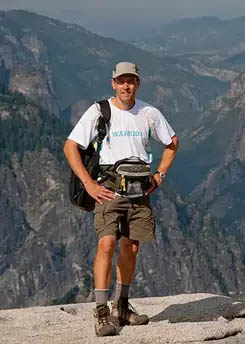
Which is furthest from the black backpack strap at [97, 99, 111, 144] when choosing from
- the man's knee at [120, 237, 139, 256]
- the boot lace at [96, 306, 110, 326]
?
the boot lace at [96, 306, 110, 326]

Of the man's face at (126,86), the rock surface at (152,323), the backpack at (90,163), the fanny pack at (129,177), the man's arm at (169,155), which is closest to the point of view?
the rock surface at (152,323)

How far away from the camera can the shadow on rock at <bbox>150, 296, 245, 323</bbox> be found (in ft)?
59.1

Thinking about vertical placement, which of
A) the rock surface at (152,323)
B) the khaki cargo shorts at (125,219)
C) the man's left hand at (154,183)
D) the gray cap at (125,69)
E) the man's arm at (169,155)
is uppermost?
the gray cap at (125,69)

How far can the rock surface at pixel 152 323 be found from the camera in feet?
49.3

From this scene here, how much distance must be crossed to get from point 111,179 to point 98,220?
33.7 inches

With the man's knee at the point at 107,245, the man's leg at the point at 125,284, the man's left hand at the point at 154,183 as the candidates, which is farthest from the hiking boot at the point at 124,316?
the man's left hand at the point at 154,183

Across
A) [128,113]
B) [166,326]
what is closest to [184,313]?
[166,326]

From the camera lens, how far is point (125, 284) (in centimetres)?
1662

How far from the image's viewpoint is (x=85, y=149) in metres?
15.5

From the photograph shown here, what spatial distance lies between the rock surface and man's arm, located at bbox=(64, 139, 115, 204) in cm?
271

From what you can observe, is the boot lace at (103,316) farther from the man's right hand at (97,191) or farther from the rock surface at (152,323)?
the man's right hand at (97,191)

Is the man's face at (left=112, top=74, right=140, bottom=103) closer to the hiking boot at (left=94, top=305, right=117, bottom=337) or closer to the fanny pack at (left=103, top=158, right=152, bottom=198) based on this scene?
the fanny pack at (left=103, top=158, right=152, bottom=198)

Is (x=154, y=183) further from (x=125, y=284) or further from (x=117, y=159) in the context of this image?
(x=125, y=284)

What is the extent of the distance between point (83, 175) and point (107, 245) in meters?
1.45
